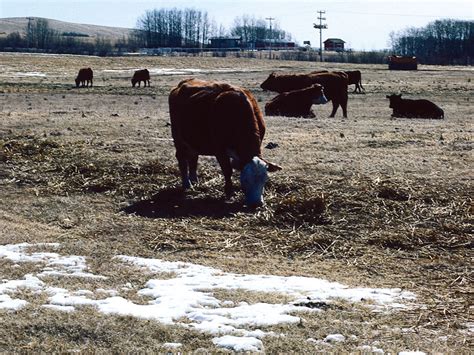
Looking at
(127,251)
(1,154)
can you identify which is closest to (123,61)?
(1,154)

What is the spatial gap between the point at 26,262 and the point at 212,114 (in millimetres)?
4149

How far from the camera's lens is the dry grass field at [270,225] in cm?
618

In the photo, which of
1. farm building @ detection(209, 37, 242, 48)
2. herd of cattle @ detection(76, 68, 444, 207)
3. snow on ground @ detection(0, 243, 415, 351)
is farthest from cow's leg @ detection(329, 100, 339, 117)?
farm building @ detection(209, 37, 242, 48)

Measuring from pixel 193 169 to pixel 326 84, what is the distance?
51.7 ft

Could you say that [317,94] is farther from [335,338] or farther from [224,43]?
[224,43]

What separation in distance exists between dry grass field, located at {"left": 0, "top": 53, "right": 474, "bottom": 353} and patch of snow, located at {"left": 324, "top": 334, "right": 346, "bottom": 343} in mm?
47

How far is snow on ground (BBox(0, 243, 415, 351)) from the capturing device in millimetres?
6270

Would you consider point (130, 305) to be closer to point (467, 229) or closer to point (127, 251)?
point (127, 251)

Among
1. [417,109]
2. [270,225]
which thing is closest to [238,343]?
[270,225]

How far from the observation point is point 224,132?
1136cm

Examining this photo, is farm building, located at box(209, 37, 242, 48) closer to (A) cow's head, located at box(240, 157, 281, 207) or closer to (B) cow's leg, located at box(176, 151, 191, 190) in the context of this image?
(B) cow's leg, located at box(176, 151, 191, 190)

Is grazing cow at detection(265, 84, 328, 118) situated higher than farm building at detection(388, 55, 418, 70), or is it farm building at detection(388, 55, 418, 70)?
farm building at detection(388, 55, 418, 70)

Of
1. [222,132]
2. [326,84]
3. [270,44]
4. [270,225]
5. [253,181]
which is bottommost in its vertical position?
[270,225]

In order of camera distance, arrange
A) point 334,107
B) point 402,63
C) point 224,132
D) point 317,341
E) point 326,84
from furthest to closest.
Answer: point 402,63, point 326,84, point 334,107, point 224,132, point 317,341
